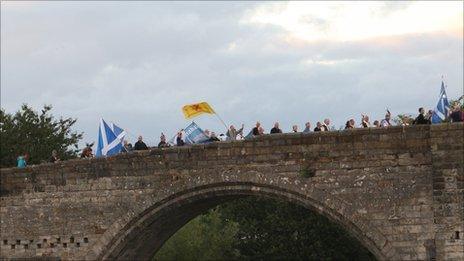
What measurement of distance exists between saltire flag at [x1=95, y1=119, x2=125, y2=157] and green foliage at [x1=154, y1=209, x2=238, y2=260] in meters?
15.0

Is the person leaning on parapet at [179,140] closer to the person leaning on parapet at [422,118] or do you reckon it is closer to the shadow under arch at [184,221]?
the shadow under arch at [184,221]

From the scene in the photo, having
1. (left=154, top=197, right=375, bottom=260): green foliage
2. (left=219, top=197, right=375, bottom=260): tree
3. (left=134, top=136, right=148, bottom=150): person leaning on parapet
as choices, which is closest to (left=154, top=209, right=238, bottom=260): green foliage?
(left=154, top=197, right=375, bottom=260): green foliage

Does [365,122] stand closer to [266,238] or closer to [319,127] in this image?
[319,127]

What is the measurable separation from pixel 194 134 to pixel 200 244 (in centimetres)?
1672

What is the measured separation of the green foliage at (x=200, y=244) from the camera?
41688mm

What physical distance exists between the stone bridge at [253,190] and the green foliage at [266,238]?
10.4 m

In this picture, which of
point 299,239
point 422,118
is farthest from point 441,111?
point 299,239

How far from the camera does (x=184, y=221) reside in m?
28.6

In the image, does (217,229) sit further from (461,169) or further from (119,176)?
(461,169)

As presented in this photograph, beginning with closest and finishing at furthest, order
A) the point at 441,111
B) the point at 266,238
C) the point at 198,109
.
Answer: the point at 441,111
the point at 198,109
the point at 266,238

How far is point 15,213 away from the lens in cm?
2705

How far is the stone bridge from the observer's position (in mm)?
22562

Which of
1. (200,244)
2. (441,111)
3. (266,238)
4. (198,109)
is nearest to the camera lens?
(441,111)

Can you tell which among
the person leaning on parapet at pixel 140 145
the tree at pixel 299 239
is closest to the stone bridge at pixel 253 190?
the person leaning on parapet at pixel 140 145
